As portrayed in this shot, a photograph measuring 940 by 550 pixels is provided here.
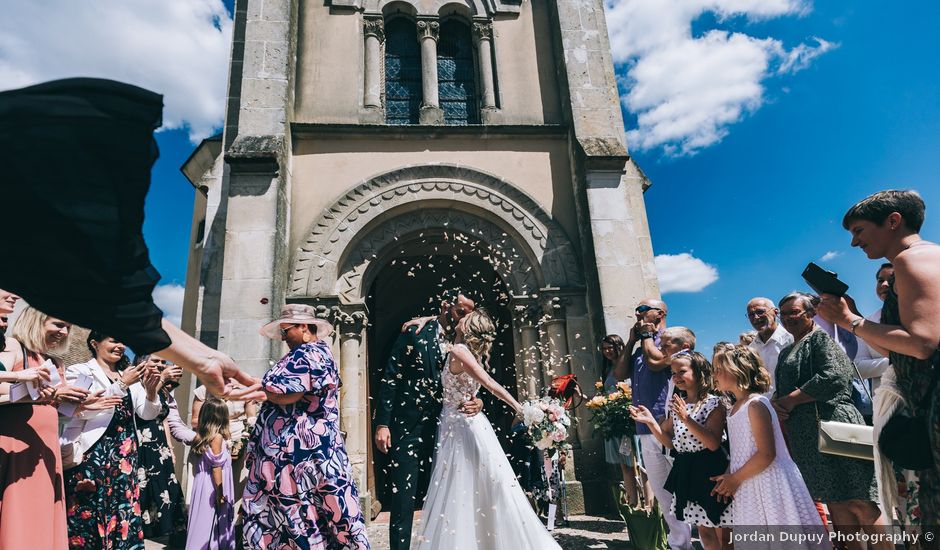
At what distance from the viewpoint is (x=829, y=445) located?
112 inches

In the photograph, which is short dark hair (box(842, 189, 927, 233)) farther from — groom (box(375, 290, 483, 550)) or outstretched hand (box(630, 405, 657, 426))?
groom (box(375, 290, 483, 550))

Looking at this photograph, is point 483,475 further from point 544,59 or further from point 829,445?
point 544,59

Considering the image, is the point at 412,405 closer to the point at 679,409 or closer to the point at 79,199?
the point at 679,409

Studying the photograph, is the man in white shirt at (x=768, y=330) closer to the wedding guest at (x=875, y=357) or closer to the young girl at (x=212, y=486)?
the wedding guest at (x=875, y=357)

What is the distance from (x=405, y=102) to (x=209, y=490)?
7.09 metres

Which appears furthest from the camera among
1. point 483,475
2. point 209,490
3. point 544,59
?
point 544,59

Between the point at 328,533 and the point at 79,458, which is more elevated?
the point at 79,458

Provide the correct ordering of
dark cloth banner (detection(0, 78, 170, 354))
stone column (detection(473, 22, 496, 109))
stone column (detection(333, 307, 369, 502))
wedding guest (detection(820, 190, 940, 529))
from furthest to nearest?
stone column (detection(473, 22, 496, 109)), stone column (detection(333, 307, 369, 502)), wedding guest (detection(820, 190, 940, 529)), dark cloth banner (detection(0, 78, 170, 354))

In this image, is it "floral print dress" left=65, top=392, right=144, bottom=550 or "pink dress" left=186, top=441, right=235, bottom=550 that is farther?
"pink dress" left=186, top=441, right=235, bottom=550

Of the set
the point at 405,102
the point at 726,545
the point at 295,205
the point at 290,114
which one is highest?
the point at 405,102

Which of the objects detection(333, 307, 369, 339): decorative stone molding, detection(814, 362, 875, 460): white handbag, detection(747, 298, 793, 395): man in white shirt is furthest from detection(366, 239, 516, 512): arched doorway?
detection(814, 362, 875, 460): white handbag

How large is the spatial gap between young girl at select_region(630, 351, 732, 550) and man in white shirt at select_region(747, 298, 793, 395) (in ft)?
4.68

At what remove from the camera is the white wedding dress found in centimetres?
365

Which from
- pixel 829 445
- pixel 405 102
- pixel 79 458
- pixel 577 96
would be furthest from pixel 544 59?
pixel 79 458
